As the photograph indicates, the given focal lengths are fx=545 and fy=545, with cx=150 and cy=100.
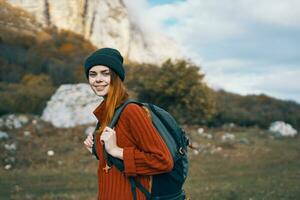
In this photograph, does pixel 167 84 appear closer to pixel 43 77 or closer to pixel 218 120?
pixel 218 120

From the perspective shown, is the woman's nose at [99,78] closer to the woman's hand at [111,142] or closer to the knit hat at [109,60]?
the knit hat at [109,60]

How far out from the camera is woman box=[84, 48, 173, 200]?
11.2 feet

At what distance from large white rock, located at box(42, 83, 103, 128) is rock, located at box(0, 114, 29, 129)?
1158 mm

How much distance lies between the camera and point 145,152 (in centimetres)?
344

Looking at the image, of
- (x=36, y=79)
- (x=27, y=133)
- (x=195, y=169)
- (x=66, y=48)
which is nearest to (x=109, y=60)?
Result: (x=195, y=169)

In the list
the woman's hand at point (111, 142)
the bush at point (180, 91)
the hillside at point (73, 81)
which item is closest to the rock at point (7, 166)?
the hillside at point (73, 81)

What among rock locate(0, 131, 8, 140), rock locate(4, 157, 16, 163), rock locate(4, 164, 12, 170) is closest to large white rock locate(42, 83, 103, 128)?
rock locate(0, 131, 8, 140)

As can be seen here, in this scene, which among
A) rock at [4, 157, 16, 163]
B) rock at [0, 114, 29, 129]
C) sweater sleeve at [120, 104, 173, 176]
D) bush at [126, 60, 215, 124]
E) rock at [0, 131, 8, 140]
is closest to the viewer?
sweater sleeve at [120, 104, 173, 176]

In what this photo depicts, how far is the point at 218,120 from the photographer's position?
3681cm

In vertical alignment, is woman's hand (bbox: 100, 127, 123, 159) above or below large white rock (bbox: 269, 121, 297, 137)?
above

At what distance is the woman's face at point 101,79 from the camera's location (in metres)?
3.63

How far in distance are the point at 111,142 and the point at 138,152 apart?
0.18 meters

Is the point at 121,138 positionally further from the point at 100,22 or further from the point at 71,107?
the point at 100,22

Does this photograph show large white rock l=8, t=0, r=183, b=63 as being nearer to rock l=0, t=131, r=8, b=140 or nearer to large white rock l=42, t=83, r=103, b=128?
large white rock l=42, t=83, r=103, b=128
